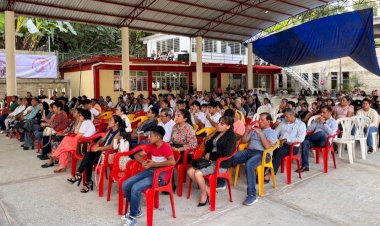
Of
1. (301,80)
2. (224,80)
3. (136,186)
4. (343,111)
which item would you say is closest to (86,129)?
(136,186)

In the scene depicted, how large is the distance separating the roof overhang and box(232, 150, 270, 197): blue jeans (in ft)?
33.0

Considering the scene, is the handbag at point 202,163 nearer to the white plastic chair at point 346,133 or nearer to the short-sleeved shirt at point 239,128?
the short-sleeved shirt at point 239,128

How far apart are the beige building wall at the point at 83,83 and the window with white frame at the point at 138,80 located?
2.08 metres

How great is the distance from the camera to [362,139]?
6125mm

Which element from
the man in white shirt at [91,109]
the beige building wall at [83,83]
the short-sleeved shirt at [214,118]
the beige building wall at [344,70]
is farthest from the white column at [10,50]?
the beige building wall at [344,70]

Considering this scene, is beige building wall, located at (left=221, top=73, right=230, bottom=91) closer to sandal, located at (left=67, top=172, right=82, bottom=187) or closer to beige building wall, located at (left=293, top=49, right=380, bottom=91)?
beige building wall, located at (left=293, top=49, right=380, bottom=91)

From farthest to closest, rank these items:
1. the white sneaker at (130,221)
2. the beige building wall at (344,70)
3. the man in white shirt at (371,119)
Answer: the beige building wall at (344,70) → the man in white shirt at (371,119) → the white sneaker at (130,221)

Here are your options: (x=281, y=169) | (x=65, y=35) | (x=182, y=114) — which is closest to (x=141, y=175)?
(x=182, y=114)

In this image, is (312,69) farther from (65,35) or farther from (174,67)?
(65,35)

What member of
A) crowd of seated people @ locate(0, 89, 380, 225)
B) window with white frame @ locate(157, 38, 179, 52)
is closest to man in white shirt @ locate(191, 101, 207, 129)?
crowd of seated people @ locate(0, 89, 380, 225)

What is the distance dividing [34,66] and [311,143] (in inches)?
578

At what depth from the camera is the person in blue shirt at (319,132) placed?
5289 millimetres

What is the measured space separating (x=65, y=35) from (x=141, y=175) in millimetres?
24049

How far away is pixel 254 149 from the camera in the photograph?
14.5 feet
